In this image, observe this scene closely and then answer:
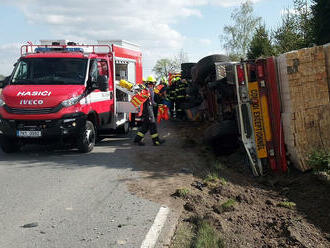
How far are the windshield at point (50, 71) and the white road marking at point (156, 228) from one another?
517 centimetres

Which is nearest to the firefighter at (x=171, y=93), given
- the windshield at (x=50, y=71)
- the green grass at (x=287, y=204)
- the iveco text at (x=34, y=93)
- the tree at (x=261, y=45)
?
the windshield at (x=50, y=71)

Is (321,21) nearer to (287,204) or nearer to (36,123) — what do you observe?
(36,123)

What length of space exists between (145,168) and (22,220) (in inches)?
123

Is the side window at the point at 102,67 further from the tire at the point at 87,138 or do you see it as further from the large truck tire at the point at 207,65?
the large truck tire at the point at 207,65

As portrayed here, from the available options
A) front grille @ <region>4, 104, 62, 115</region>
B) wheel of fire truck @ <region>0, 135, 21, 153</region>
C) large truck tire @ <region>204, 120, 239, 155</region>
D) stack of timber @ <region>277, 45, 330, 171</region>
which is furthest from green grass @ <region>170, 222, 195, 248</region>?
wheel of fire truck @ <region>0, 135, 21, 153</region>

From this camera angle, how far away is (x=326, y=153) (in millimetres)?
6730

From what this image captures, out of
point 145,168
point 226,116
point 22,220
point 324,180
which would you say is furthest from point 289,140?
point 22,220

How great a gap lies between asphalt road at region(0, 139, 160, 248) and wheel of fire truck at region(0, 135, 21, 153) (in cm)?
79

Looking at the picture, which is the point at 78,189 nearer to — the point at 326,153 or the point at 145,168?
the point at 145,168

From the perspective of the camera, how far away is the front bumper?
860 cm

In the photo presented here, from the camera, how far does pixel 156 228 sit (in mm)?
4441

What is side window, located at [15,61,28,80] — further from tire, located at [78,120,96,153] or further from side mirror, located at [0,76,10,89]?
tire, located at [78,120,96,153]

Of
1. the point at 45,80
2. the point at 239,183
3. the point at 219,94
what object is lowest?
the point at 239,183

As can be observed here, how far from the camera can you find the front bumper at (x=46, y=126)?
860cm
